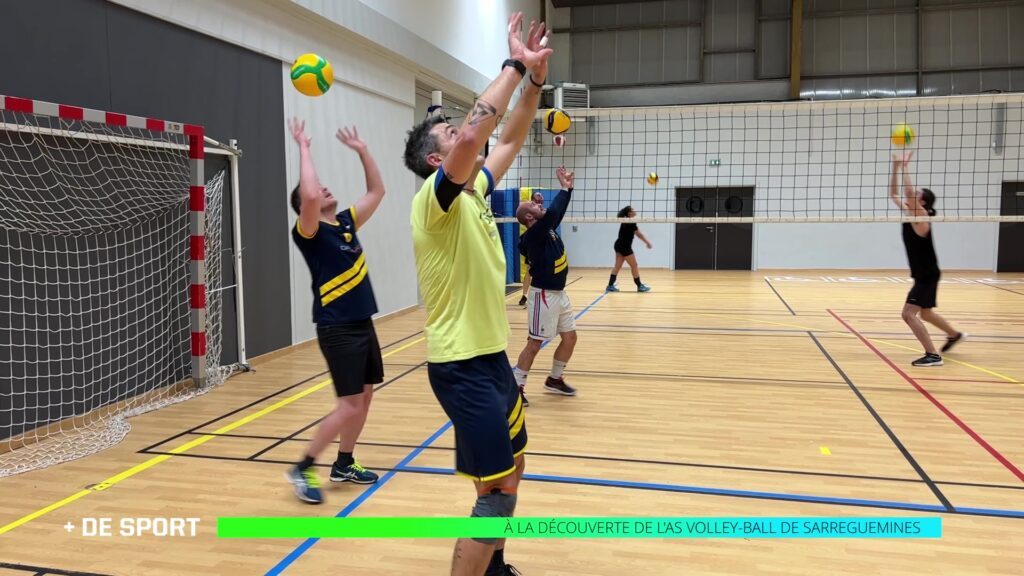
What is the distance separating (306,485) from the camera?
12.2 ft

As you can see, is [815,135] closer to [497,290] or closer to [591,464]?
[591,464]

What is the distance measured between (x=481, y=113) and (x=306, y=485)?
248cm

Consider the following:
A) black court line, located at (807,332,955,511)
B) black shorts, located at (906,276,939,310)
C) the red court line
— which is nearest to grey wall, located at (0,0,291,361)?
black court line, located at (807,332,955,511)

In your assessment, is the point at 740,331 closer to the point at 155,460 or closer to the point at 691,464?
the point at 691,464

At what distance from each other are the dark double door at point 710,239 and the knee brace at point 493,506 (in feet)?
57.8

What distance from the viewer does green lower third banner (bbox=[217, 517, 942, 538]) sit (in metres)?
3.24

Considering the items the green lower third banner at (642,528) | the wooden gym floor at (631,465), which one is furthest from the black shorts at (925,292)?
the green lower third banner at (642,528)

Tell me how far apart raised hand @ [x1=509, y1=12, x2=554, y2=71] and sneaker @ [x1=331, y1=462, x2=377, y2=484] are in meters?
2.62

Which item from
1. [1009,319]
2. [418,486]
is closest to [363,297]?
[418,486]

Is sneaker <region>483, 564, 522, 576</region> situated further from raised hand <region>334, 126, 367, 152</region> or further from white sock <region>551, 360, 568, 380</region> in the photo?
white sock <region>551, 360, 568, 380</region>

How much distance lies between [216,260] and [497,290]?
523cm

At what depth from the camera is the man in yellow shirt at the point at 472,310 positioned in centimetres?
223

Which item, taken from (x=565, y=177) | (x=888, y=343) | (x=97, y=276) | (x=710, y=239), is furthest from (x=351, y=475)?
(x=710, y=239)

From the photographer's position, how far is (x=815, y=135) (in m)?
17.7
